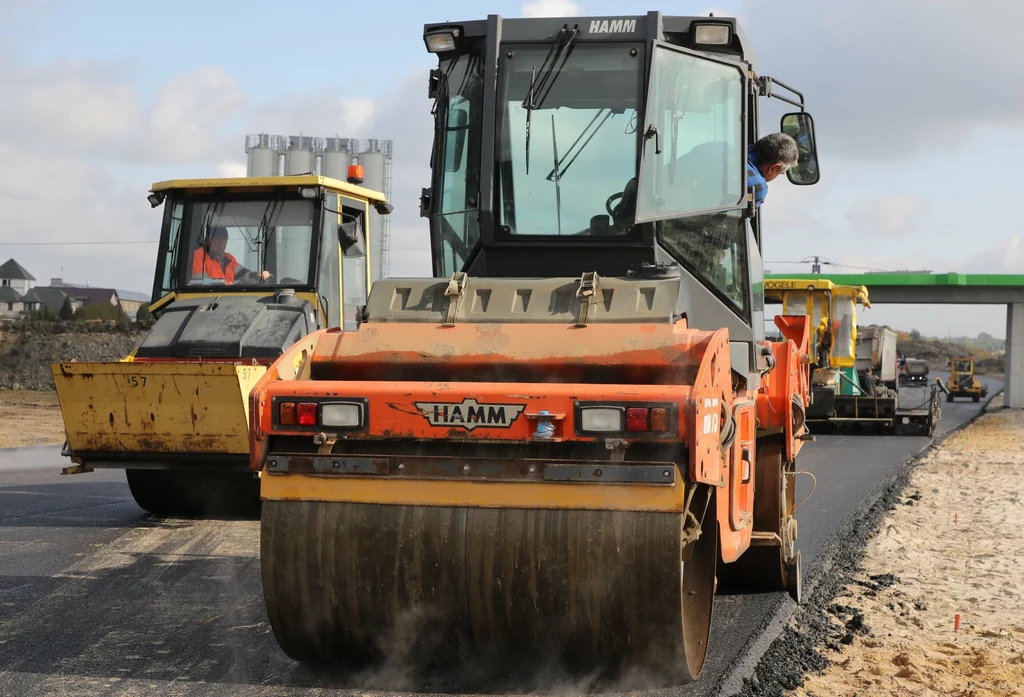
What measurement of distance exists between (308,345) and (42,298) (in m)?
95.7

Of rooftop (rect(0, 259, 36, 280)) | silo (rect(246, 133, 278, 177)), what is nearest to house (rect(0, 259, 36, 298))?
rooftop (rect(0, 259, 36, 280))

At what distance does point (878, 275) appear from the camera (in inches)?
1914

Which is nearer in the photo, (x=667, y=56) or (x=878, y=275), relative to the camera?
(x=667, y=56)

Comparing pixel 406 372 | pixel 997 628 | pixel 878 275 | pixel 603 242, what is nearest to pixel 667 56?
pixel 603 242

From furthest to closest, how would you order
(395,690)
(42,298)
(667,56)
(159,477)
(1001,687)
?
(42,298) < (159,477) < (667,56) < (1001,687) < (395,690)

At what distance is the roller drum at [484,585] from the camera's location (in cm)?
412

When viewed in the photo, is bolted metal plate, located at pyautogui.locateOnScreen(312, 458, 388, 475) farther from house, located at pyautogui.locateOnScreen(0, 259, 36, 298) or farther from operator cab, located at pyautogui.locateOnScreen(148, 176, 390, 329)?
house, located at pyautogui.locateOnScreen(0, 259, 36, 298)

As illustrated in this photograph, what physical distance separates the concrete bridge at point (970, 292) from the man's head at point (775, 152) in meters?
41.1

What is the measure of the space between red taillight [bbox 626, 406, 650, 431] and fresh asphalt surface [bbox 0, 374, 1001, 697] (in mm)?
1328

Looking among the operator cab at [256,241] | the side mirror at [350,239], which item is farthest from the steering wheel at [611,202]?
the operator cab at [256,241]

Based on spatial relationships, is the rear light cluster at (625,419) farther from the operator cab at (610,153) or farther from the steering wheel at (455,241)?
the steering wheel at (455,241)

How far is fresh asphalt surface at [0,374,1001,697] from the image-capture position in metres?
4.83

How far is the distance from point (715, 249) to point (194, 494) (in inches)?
214

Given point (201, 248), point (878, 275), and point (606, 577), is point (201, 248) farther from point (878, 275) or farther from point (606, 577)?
point (878, 275)
